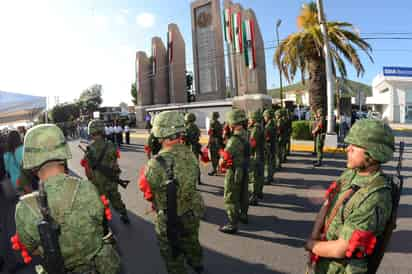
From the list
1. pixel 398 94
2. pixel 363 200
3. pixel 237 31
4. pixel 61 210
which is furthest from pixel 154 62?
pixel 363 200

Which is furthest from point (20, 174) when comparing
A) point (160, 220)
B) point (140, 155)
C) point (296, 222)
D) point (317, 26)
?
point (317, 26)

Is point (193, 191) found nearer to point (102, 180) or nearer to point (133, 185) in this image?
point (102, 180)

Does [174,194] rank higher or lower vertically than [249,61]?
lower

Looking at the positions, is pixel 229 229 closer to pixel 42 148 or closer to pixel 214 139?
pixel 42 148

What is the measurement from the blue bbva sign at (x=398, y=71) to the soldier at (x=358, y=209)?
34291 millimetres

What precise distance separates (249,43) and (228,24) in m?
4.18

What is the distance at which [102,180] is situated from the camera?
4426 mm

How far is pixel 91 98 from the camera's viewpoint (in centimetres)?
5931

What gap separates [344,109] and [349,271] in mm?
22295

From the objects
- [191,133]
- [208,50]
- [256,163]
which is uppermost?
[208,50]

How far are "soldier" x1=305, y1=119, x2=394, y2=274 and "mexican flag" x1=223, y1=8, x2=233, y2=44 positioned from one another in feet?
74.7

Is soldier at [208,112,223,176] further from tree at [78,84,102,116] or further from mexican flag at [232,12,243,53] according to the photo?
tree at [78,84,102,116]

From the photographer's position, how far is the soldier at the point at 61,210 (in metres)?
1.59

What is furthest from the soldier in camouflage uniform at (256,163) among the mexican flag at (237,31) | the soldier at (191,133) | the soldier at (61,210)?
the mexican flag at (237,31)
